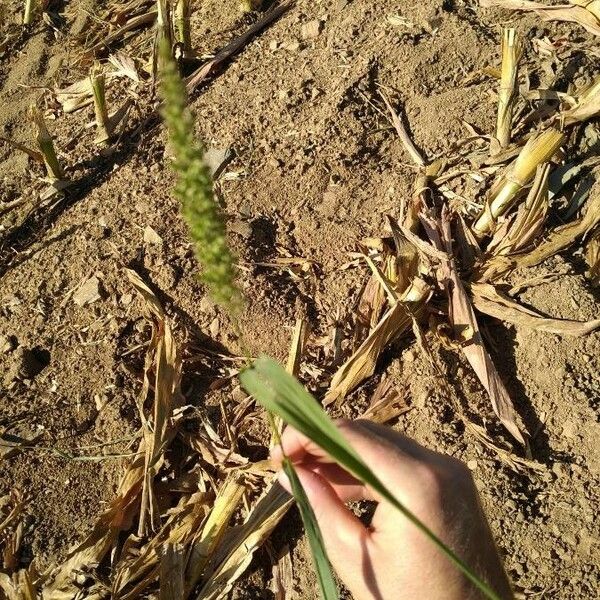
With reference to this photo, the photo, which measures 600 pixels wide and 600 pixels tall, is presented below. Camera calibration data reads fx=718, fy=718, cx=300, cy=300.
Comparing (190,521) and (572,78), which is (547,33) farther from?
(190,521)

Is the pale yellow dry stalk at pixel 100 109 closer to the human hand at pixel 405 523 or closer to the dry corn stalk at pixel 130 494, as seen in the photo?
the dry corn stalk at pixel 130 494

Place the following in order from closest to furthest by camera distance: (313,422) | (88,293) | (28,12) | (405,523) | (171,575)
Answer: (313,422), (405,523), (171,575), (88,293), (28,12)

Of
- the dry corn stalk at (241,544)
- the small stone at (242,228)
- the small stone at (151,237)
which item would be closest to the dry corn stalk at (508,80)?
the small stone at (242,228)

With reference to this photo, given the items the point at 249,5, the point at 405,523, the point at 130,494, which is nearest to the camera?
the point at 405,523

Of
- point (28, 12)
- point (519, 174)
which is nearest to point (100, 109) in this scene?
point (28, 12)

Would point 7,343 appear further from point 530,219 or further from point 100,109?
point 530,219

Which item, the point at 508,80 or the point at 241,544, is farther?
the point at 508,80
